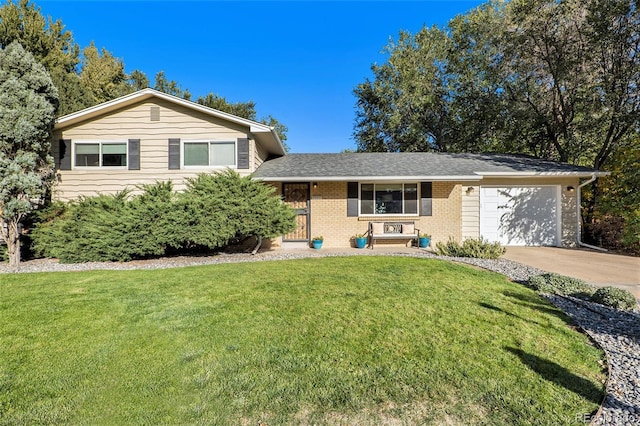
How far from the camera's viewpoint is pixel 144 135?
33.7ft

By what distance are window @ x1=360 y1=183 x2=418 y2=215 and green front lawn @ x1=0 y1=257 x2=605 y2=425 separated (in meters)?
5.55

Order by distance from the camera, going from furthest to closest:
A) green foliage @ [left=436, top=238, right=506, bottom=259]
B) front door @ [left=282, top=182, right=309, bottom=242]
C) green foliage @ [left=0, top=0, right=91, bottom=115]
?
green foliage @ [left=0, top=0, right=91, bottom=115] < front door @ [left=282, top=182, right=309, bottom=242] < green foliage @ [left=436, top=238, right=506, bottom=259]

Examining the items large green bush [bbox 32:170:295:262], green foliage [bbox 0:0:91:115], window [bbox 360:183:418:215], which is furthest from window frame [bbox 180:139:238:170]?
green foliage [bbox 0:0:91:115]

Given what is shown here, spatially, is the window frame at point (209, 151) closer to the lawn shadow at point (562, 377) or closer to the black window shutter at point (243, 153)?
the black window shutter at point (243, 153)

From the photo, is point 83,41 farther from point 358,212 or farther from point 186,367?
point 186,367

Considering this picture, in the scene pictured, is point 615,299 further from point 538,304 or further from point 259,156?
point 259,156

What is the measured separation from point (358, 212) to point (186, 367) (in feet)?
27.3

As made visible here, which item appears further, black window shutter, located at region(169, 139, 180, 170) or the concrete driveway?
black window shutter, located at region(169, 139, 180, 170)

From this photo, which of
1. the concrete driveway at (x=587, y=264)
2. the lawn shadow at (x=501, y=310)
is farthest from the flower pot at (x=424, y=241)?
the lawn shadow at (x=501, y=310)

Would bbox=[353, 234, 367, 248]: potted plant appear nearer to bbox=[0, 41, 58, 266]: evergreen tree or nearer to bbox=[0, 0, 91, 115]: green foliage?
bbox=[0, 41, 58, 266]: evergreen tree

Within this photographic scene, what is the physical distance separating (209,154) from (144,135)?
7.95 ft

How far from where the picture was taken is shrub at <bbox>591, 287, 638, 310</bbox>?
4.31m

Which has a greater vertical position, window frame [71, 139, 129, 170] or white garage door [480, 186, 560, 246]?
window frame [71, 139, 129, 170]

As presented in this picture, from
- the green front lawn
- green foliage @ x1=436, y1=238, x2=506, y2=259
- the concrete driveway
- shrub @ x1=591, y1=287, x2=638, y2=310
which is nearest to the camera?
the green front lawn
